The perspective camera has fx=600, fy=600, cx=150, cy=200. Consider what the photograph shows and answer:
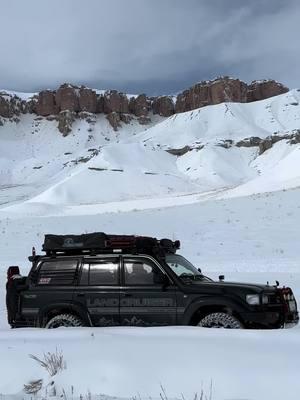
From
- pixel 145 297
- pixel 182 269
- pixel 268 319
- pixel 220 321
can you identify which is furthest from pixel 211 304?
pixel 182 269

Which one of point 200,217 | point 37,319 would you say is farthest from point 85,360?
point 200,217

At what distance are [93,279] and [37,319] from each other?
1060mm

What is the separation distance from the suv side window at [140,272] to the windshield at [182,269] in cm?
35

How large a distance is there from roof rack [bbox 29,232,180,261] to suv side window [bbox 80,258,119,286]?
179mm

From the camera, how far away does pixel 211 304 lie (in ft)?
27.6

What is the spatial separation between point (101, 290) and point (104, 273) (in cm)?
29

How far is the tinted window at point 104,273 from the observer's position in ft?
29.8

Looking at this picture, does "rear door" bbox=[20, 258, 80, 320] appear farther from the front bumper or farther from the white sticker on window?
the front bumper

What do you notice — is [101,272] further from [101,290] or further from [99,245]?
[99,245]

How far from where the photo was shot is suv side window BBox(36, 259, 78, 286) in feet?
30.5

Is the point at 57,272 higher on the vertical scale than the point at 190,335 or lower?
higher

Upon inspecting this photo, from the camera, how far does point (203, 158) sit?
166500 millimetres

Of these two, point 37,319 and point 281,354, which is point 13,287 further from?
point 281,354

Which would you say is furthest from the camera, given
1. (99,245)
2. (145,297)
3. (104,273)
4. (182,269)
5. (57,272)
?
(182,269)
